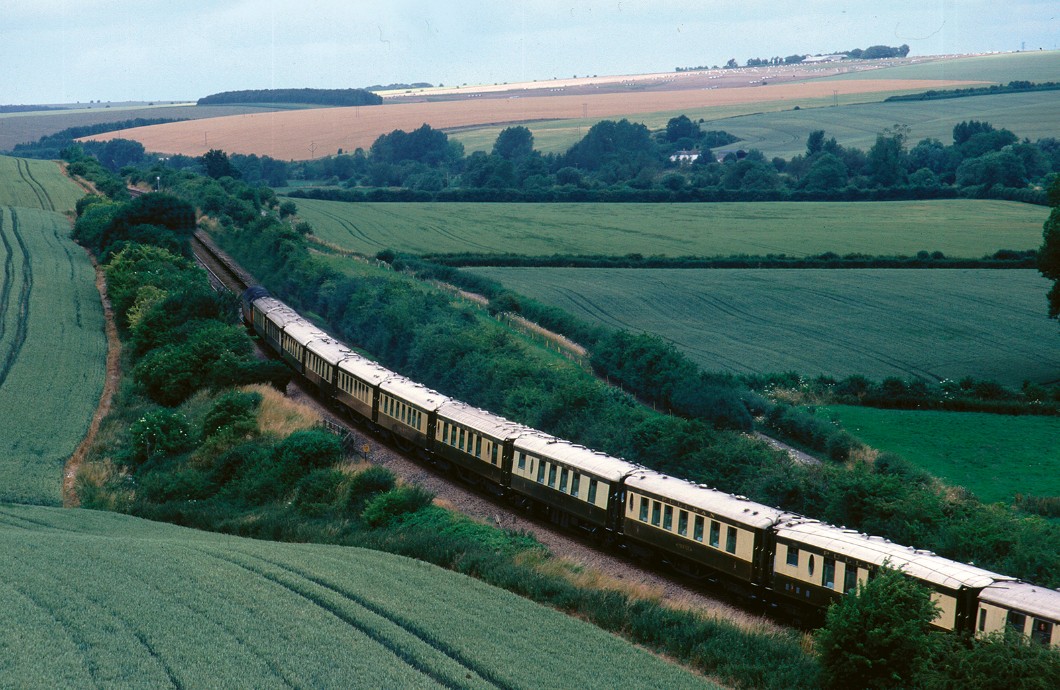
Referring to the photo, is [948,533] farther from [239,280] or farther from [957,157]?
[957,157]

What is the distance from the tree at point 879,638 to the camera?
1986 centimetres

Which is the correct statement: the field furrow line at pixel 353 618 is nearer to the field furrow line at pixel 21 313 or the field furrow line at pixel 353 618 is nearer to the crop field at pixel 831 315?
the field furrow line at pixel 21 313

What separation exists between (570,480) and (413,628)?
11.0 m

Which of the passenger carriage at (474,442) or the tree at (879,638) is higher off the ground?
the tree at (879,638)

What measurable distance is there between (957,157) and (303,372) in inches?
4499

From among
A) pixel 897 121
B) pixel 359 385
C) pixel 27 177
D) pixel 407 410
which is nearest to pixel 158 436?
pixel 359 385

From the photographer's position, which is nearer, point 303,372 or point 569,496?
point 569,496

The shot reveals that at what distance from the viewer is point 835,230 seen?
10388 cm

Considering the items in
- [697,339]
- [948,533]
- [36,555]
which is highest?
[36,555]

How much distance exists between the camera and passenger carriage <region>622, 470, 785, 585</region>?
26.1 m

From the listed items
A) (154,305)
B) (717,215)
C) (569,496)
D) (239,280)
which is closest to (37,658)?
(569,496)

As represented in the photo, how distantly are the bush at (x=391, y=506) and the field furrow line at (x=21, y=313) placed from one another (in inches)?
1093

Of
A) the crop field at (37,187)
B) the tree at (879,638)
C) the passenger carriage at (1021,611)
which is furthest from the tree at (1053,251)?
the crop field at (37,187)

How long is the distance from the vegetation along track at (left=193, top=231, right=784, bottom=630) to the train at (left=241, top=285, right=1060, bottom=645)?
39 cm
